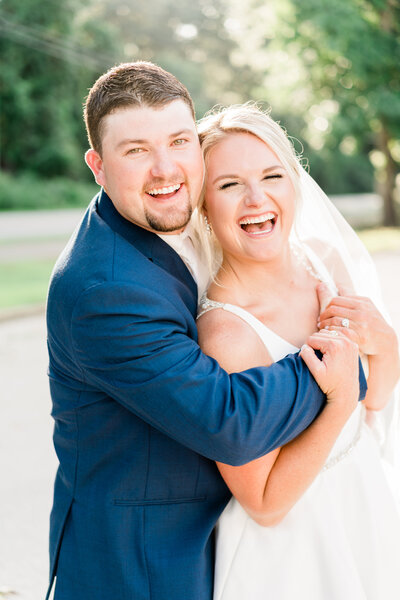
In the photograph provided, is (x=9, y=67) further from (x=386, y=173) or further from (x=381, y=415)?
(x=381, y=415)

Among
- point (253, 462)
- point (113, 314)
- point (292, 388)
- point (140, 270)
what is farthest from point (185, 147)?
point (253, 462)

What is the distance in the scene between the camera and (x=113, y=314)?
1.88m

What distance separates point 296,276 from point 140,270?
2.89 ft

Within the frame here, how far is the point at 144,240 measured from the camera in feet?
A: 7.06

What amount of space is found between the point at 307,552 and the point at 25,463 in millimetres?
3643

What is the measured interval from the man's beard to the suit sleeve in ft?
1.01

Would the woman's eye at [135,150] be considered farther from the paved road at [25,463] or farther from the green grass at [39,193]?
the green grass at [39,193]

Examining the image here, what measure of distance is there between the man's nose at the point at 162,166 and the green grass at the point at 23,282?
911 cm

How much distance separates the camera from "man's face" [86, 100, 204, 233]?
7.00ft

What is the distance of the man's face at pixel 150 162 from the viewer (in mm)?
2133

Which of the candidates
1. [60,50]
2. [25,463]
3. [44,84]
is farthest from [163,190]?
[44,84]

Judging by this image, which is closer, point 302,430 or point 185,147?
point 302,430

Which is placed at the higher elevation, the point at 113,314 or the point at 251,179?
the point at 251,179

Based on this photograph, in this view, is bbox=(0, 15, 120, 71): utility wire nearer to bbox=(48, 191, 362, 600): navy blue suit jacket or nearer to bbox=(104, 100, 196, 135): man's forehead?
bbox=(104, 100, 196, 135): man's forehead
